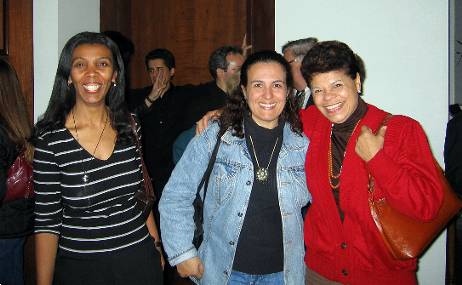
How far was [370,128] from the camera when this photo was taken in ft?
5.53

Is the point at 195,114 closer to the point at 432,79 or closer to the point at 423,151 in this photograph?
the point at 432,79

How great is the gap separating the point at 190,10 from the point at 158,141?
1.35m

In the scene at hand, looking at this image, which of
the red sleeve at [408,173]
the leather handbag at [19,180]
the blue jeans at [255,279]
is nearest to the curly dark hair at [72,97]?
the leather handbag at [19,180]

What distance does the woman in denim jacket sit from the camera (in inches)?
67.8

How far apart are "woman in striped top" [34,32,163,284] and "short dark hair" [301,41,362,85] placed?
0.94m

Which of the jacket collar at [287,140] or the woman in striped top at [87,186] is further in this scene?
the jacket collar at [287,140]

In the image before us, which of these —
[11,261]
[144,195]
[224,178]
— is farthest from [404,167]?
[11,261]

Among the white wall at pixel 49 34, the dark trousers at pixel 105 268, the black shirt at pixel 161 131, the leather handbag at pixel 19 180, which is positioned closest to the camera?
the dark trousers at pixel 105 268

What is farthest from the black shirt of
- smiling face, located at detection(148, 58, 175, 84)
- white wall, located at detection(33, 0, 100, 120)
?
white wall, located at detection(33, 0, 100, 120)

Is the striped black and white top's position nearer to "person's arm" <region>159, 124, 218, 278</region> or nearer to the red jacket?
"person's arm" <region>159, 124, 218, 278</region>

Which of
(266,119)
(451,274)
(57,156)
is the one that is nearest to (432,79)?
(451,274)

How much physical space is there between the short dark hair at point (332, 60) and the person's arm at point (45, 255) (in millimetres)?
1397

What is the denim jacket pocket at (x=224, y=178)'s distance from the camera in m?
1.75

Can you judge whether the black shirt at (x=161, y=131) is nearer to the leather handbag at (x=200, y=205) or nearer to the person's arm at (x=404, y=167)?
the leather handbag at (x=200, y=205)
